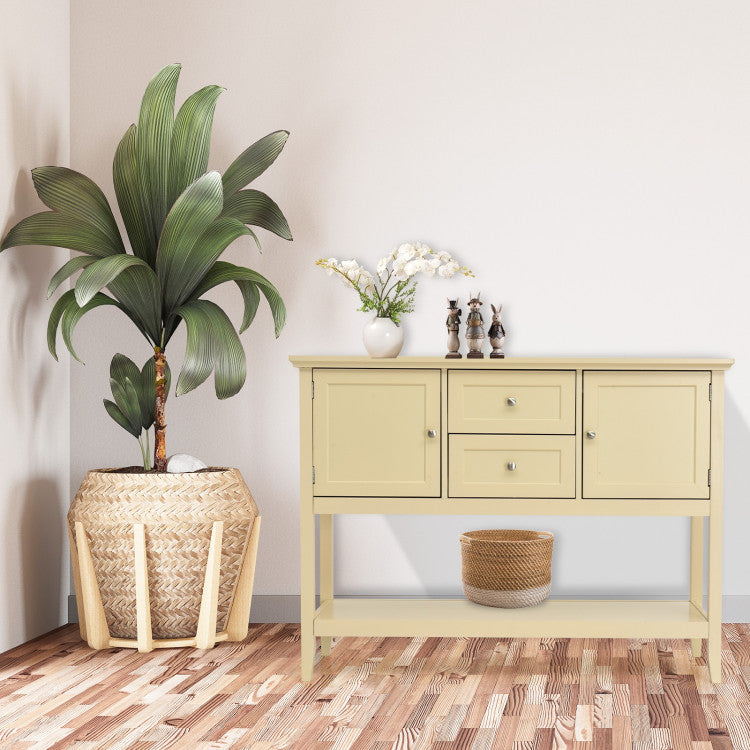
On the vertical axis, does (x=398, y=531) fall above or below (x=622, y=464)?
below

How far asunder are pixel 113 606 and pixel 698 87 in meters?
2.42

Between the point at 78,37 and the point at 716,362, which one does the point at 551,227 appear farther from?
the point at 78,37

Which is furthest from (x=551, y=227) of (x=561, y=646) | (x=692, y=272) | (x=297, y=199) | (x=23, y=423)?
(x=23, y=423)

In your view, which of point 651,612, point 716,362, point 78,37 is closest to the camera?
point 716,362

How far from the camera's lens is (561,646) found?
2.79 metres

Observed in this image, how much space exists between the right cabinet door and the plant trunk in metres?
1.24

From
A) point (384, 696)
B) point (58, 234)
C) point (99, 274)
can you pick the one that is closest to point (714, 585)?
point (384, 696)

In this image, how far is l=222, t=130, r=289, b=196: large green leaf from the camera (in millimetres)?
2855

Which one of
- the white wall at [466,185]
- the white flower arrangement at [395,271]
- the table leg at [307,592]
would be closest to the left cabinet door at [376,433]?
the table leg at [307,592]

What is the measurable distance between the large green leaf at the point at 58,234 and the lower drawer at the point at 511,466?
47.7 inches

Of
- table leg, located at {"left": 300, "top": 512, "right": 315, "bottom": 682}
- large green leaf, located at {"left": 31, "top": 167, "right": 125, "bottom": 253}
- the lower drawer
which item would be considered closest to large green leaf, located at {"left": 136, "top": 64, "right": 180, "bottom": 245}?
large green leaf, located at {"left": 31, "top": 167, "right": 125, "bottom": 253}

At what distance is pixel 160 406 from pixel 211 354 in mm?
293

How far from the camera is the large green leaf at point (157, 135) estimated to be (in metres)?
2.79

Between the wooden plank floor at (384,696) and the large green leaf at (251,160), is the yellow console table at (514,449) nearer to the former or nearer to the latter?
the wooden plank floor at (384,696)
